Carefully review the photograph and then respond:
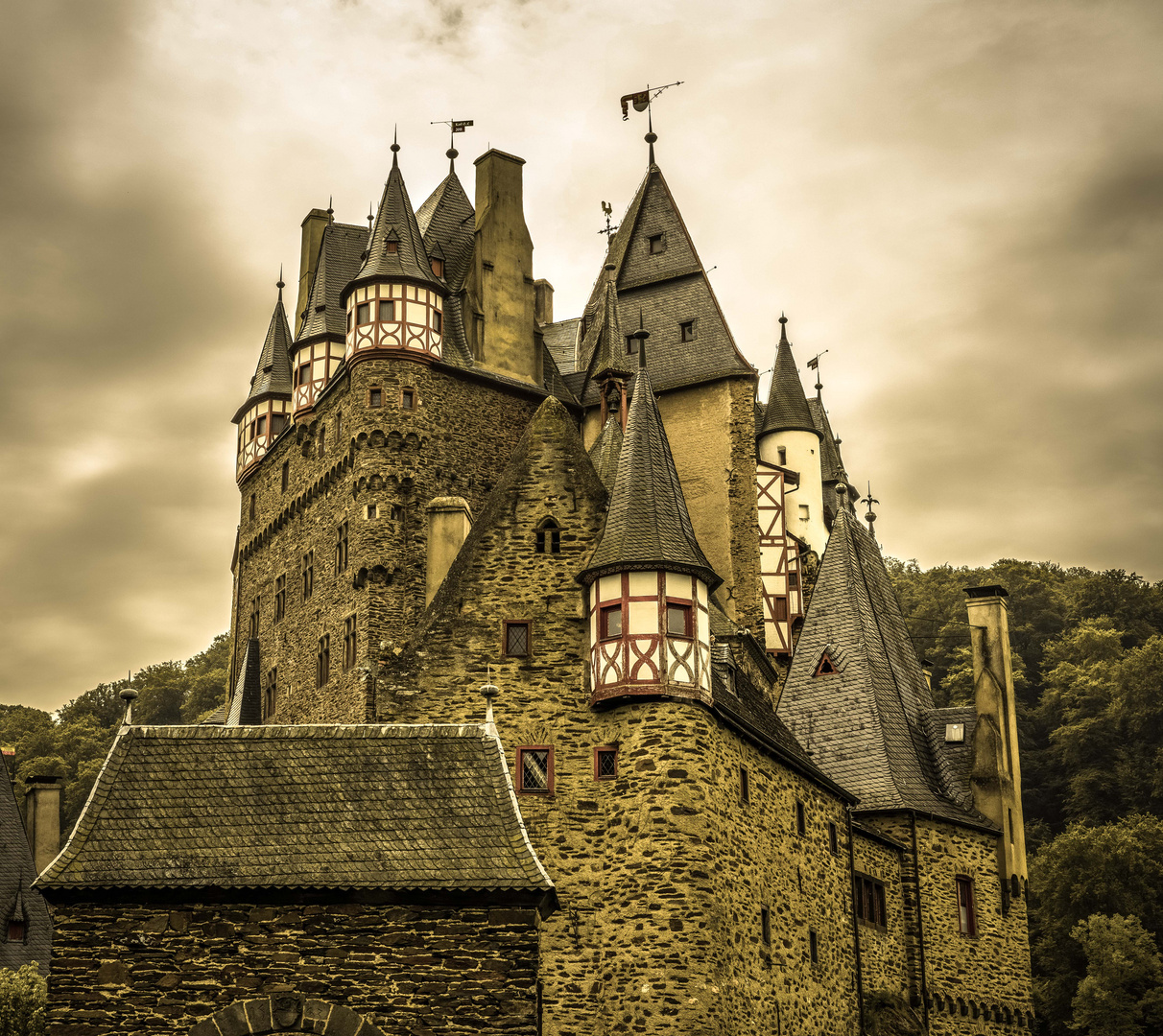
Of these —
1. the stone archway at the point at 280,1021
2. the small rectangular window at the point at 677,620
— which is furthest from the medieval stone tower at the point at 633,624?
the stone archway at the point at 280,1021

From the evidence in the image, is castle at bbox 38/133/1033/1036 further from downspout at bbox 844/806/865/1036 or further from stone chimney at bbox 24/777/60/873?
stone chimney at bbox 24/777/60/873

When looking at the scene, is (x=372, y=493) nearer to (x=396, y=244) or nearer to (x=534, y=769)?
(x=396, y=244)

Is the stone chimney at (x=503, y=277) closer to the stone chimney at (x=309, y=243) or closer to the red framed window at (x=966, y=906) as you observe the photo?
the stone chimney at (x=309, y=243)

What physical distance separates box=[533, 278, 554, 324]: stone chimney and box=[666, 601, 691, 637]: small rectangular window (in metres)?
27.9

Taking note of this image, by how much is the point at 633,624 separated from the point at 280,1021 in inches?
420

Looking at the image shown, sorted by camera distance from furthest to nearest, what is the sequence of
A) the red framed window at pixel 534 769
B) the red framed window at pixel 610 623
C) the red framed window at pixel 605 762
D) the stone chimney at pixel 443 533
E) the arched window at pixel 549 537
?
the stone chimney at pixel 443 533, the arched window at pixel 549 537, the red framed window at pixel 610 623, the red framed window at pixel 534 769, the red framed window at pixel 605 762

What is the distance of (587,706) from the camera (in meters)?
27.4

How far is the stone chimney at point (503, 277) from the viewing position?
45812 millimetres

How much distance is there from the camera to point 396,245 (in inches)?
1750

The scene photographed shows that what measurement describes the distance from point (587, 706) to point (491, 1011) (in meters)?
9.71

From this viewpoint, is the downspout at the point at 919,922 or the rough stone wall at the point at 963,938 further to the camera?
the rough stone wall at the point at 963,938

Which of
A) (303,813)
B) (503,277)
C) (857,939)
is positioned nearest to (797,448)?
(503,277)

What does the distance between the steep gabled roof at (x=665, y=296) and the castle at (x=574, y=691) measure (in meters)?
0.11

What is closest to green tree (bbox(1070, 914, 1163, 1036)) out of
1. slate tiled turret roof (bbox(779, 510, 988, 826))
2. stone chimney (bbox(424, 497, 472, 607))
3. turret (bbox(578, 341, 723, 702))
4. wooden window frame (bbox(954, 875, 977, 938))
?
slate tiled turret roof (bbox(779, 510, 988, 826))
